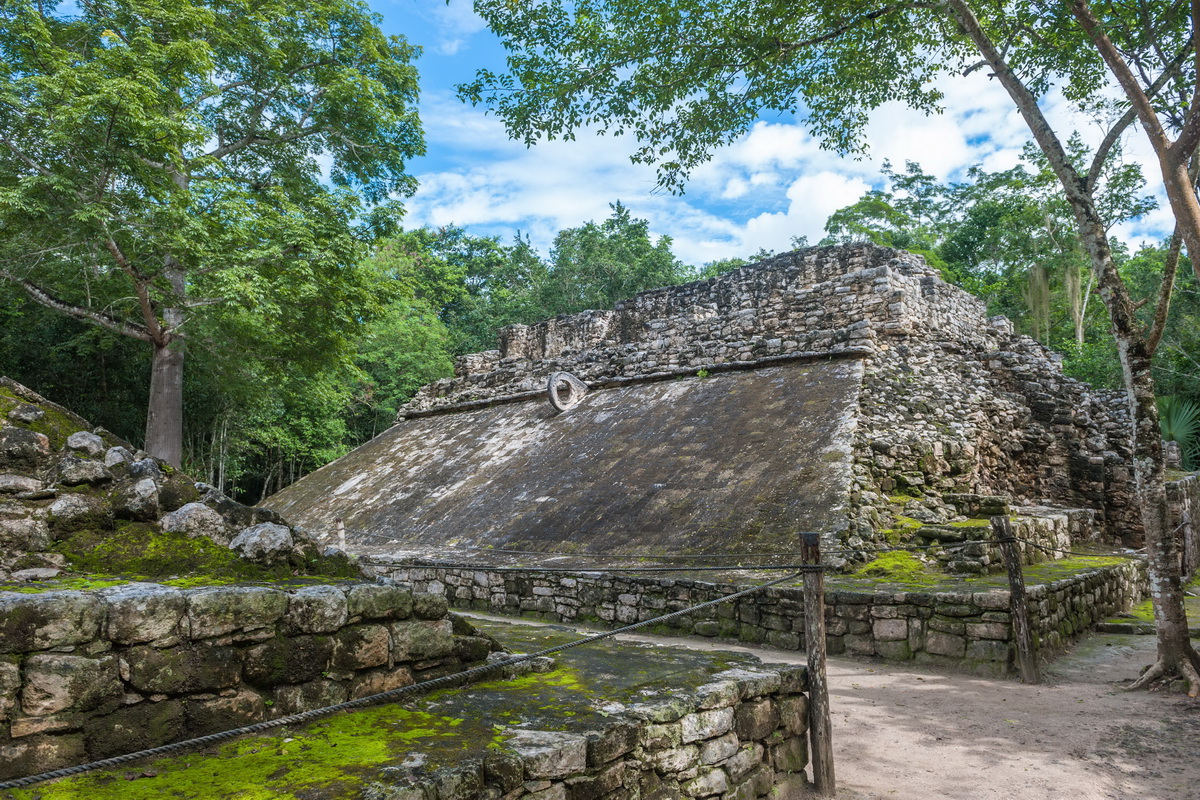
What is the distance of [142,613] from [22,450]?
98 cm

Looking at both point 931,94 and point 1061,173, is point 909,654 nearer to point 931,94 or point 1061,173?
point 1061,173

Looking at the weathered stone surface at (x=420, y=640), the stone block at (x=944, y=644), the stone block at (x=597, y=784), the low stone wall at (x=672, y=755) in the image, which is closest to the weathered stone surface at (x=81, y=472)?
the weathered stone surface at (x=420, y=640)

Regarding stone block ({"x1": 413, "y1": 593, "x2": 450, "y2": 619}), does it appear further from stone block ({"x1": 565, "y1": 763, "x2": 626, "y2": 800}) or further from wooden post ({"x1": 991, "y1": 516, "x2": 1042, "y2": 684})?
wooden post ({"x1": 991, "y1": 516, "x2": 1042, "y2": 684})

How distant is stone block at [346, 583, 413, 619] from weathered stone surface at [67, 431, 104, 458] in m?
1.17

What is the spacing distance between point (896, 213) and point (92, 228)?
31.1 meters

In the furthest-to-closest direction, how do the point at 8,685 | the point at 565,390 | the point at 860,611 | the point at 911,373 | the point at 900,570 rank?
the point at 565,390 → the point at 911,373 → the point at 900,570 → the point at 860,611 → the point at 8,685

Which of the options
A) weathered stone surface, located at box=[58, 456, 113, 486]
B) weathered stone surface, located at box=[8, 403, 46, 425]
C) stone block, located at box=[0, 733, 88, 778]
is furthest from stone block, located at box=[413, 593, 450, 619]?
weathered stone surface, located at box=[8, 403, 46, 425]

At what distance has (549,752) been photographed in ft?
8.14

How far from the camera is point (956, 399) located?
386 inches

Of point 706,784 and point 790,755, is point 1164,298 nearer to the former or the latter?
point 790,755

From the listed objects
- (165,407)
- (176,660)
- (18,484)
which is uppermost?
(165,407)

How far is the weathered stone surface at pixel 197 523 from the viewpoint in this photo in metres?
2.79

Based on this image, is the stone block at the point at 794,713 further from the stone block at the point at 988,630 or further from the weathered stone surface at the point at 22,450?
the weathered stone surface at the point at 22,450

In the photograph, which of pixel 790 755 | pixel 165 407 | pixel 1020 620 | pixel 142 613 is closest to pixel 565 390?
pixel 165 407
